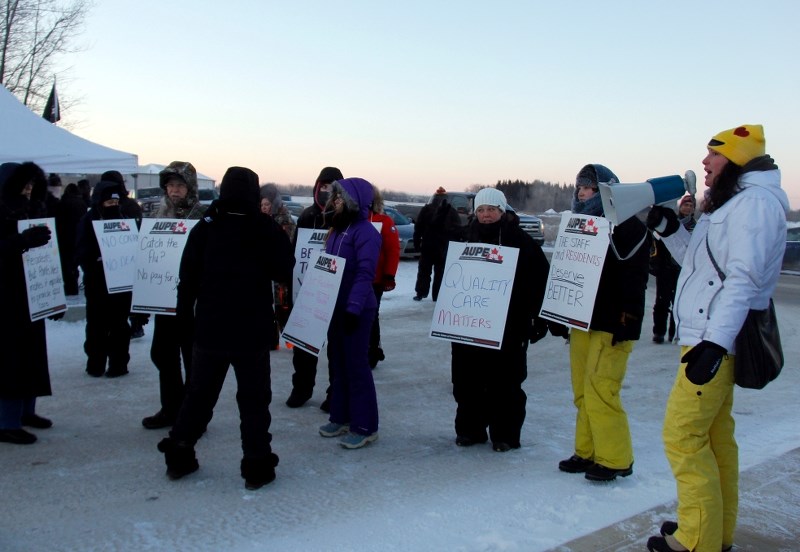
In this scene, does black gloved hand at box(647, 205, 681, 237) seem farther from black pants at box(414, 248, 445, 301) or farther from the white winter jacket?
black pants at box(414, 248, 445, 301)

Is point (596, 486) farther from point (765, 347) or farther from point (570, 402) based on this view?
point (570, 402)

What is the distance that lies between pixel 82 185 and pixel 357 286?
448 inches

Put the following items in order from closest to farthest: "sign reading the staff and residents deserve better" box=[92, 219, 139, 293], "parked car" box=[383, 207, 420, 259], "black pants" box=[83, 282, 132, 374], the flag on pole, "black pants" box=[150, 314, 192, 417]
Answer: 1. "black pants" box=[150, 314, 192, 417]
2. "sign reading the staff and residents deserve better" box=[92, 219, 139, 293]
3. "black pants" box=[83, 282, 132, 374]
4. the flag on pole
5. "parked car" box=[383, 207, 420, 259]

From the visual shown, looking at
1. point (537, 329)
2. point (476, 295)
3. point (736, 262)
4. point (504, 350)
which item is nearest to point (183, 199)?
point (476, 295)

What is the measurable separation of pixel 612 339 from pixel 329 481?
2036 mm

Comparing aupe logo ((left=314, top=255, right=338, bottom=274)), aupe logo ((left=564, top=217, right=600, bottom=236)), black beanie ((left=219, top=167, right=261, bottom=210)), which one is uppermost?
black beanie ((left=219, top=167, right=261, bottom=210))

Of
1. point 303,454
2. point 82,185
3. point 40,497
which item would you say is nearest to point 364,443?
point 303,454

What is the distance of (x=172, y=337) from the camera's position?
5.51 m

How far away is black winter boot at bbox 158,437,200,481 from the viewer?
15.0 ft

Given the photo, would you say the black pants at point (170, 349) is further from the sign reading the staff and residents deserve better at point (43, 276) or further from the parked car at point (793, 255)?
the parked car at point (793, 255)

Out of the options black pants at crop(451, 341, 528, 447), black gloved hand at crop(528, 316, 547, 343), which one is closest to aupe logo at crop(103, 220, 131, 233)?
black pants at crop(451, 341, 528, 447)

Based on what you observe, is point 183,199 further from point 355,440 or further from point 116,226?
point 355,440

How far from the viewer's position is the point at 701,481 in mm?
3471

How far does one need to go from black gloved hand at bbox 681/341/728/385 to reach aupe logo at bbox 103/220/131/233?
5308 mm
